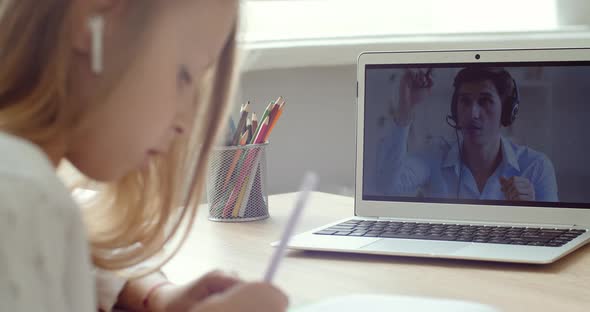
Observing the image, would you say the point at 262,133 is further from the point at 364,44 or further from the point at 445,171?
the point at 364,44

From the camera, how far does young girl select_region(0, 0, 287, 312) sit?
17.4 inches

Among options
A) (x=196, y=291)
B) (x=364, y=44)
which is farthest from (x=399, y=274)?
(x=364, y=44)

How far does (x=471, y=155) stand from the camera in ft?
3.52

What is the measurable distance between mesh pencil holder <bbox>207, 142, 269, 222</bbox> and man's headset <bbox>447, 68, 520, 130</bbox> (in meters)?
0.30

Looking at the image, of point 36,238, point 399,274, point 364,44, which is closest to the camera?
point 36,238

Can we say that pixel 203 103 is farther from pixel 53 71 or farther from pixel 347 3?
pixel 347 3

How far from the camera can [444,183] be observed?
1099 millimetres

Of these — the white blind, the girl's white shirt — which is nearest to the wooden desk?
the girl's white shirt

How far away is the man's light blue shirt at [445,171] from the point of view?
106 centimetres

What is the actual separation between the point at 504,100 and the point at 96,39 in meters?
0.66

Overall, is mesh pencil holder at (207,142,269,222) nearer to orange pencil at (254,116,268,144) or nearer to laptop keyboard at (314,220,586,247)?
orange pencil at (254,116,268,144)

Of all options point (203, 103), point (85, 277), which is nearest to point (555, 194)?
point (203, 103)

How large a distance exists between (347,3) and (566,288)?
1232 mm

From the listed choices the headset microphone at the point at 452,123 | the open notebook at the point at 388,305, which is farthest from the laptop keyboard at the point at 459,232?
the open notebook at the point at 388,305
